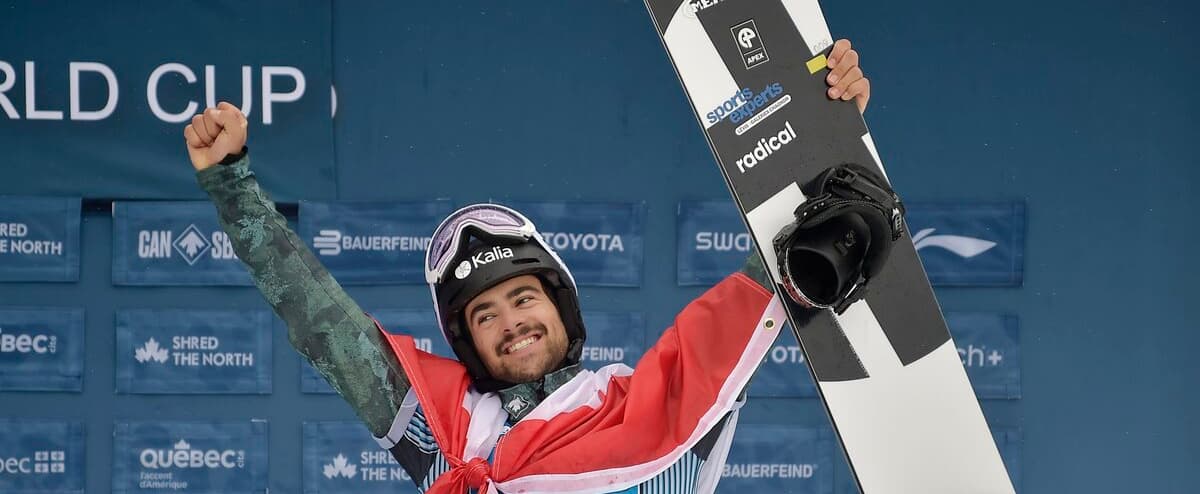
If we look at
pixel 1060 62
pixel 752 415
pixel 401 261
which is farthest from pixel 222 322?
pixel 1060 62

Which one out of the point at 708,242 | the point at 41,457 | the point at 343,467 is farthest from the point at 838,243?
the point at 41,457

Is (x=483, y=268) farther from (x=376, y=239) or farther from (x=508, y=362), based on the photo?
(x=376, y=239)

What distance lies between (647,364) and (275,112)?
6.45 ft

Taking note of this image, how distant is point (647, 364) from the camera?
224 cm

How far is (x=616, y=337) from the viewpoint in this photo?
3887mm

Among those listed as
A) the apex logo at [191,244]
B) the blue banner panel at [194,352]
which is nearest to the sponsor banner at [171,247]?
the apex logo at [191,244]

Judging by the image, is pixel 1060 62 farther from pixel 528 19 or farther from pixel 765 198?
pixel 765 198

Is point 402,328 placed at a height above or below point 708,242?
below

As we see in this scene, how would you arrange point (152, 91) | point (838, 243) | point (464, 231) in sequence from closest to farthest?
point (838, 243), point (464, 231), point (152, 91)

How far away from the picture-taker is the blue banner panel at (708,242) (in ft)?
12.7

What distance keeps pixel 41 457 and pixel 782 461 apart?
2.19m

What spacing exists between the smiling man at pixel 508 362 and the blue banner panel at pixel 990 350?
171 centimetres

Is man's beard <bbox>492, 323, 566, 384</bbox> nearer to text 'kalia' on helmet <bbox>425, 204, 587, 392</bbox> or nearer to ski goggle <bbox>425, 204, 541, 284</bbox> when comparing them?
text 'kalia' on helmet <bbox>425, 204, 587, 392</bbox>

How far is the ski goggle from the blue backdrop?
1.46 metres
